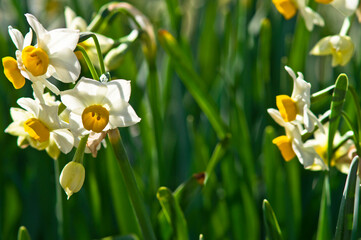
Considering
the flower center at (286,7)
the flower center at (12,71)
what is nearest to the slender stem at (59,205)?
the flower center at (12,71)

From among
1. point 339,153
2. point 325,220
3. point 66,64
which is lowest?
point 325,220

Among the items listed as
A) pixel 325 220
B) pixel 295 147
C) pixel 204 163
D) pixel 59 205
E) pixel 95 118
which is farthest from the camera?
pixel 204 163

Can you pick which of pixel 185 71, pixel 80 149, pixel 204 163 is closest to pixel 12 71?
pixel 80 149

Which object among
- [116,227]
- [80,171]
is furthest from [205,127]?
[80,171]

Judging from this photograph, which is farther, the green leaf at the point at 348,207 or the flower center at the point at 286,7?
the flower center at the point at 286,7

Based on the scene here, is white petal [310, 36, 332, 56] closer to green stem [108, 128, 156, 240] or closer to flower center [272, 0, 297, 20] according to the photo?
flower center [272, 0, 297, 20]

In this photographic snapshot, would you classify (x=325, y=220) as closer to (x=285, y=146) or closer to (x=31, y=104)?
(x=285, y=146)

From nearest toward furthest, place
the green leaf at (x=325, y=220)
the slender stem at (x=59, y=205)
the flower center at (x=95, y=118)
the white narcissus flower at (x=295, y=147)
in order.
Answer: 1. the flower center at (x=95, y=118)
2. the white narcissus flower at (x=295, y=147)
3. the green leaf at (x=325, y=220)
4. the slender stem at (x=59, y=205)

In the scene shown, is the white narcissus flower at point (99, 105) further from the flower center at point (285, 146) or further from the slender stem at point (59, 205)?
the slender stem at point (59, 205)
